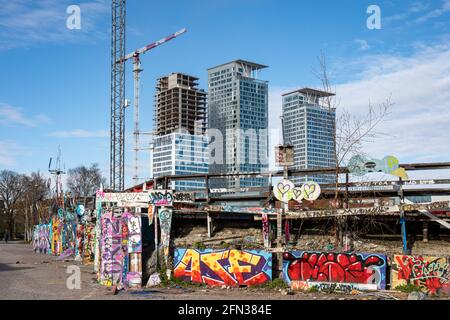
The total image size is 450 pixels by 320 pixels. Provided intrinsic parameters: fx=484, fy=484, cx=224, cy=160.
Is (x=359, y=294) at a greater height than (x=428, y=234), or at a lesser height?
lesser

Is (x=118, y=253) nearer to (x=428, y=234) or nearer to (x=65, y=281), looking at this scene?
(x=65, y=281)

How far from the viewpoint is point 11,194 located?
268 feet

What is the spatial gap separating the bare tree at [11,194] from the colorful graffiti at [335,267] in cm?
6966

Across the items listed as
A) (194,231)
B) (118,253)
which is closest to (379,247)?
(194,231)

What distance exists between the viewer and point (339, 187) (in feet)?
63.0

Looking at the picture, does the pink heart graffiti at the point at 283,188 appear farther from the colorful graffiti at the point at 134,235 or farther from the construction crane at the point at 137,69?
the construction crane at the point at 137,69

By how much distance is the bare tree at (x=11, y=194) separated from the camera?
78.6 m

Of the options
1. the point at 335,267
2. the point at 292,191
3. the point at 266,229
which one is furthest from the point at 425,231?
the point at 266,229

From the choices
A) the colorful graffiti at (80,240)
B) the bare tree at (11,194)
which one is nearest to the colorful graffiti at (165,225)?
the colorful graffiti at (80,240)

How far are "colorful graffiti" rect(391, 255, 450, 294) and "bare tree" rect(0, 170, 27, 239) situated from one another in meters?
72.7

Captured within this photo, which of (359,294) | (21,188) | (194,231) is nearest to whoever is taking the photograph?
(359,294)

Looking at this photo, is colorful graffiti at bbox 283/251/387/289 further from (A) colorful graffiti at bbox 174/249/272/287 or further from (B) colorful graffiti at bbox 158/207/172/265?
(B) colorful graffiti at bbox 158/207/172/265

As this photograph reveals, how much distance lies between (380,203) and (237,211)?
5668 millimetres

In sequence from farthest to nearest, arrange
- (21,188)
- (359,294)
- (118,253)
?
(21,188) → (118,253) → (359,294)
